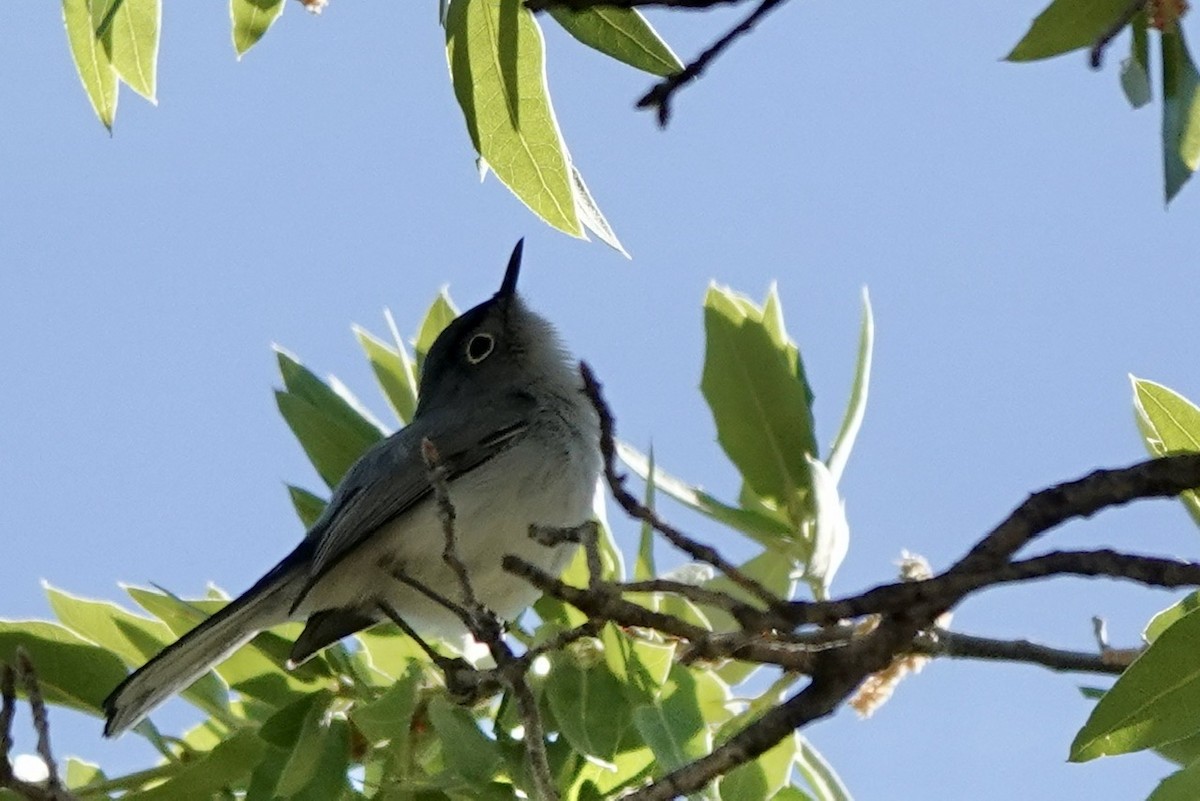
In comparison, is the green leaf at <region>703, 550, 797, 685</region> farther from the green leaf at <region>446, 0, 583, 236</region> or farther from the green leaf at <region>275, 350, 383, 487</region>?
the green leaf at <region>275, 350, 383, 487</region>

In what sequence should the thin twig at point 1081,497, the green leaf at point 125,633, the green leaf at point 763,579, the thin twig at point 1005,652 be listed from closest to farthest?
1. the thin twig at point 1081,497
2. the thin twig at point 1005,652
3. the green leaf at point 763,579
4. the green leaf at point 125,633

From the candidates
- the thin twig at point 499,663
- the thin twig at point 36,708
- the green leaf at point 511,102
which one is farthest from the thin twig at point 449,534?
the thin twig at point 36,708

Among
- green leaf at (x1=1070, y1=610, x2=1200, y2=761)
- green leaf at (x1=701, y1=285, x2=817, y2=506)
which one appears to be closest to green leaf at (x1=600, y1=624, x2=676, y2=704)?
green leaf at (x1=701, y1=285, x2=817, y2=506)

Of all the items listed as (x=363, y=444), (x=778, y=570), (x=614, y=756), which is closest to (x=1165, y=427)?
(x=778, y=570)

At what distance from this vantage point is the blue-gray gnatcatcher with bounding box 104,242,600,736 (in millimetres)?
2881

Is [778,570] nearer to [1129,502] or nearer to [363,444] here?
[363,444]

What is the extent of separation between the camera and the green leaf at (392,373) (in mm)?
2855

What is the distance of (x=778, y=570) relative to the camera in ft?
7.35

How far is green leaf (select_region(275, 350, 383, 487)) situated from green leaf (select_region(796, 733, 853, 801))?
0.96 m

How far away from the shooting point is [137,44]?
2277mm

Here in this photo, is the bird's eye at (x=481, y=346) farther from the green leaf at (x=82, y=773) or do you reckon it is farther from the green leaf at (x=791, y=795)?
the green leaf at (x=791, y=795)

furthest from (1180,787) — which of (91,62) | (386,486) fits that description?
(386,486)

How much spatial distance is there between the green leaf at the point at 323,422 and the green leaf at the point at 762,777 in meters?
1.04

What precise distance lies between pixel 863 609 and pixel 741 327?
4.01 feet
